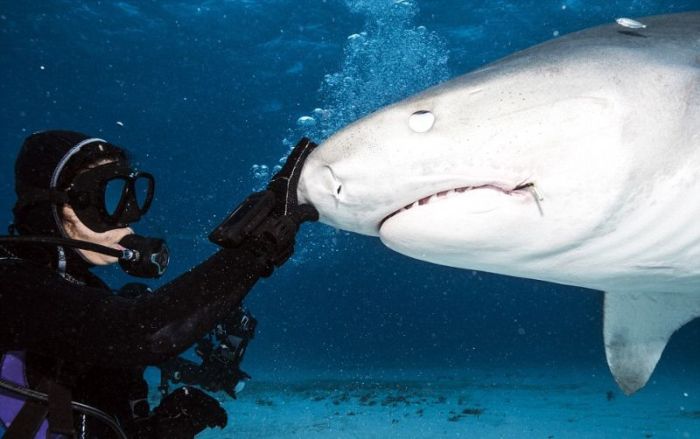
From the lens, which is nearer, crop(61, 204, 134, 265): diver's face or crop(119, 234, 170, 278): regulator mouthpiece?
crop(119, 234, 170, 278): regulator mouthpiece

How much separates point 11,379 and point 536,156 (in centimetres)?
253

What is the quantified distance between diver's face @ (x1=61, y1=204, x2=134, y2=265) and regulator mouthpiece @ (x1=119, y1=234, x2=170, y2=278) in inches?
3.4

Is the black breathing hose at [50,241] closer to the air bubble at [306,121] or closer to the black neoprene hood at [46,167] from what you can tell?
the black neoprene hood at [46,167]

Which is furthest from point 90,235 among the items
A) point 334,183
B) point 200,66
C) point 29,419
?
point 200,66

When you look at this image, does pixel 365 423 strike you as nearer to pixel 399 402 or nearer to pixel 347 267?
pixel 399 402

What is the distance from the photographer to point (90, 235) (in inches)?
90.5

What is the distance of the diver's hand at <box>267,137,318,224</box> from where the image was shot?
1936mm

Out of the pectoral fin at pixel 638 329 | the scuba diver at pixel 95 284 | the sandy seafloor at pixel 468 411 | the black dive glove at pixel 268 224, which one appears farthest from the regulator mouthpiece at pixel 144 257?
the sandy seafloor at pixel 468 411

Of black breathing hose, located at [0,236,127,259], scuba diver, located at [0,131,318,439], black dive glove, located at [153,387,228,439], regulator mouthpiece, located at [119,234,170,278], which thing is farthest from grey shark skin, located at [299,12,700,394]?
black dive glove, located at [153,387,228,439]

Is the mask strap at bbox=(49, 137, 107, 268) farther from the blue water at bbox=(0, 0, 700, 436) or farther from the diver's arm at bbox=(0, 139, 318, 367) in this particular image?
the blue water at bbox=(0, 0, 700, 436)

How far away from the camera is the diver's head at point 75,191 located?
2178mm

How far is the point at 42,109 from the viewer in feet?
59.7

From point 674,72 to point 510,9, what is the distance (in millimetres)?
15311

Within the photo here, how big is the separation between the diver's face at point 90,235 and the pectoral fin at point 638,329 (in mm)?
3495
